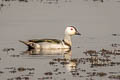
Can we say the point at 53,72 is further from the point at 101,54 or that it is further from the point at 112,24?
the point at 112,24

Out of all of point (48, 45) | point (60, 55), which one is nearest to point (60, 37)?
point (48, 45)

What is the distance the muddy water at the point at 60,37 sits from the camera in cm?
1980

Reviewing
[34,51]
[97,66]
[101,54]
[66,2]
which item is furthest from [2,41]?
[66,2]

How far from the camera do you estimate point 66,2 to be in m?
44.4

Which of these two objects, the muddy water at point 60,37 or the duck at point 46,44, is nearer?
the muddy water at point 60,37

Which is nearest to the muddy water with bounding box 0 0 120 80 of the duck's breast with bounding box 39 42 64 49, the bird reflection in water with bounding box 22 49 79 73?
the bird reflection in water with bounding box 22 49 79 73

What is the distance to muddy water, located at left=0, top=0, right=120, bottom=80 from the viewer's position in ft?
65.0

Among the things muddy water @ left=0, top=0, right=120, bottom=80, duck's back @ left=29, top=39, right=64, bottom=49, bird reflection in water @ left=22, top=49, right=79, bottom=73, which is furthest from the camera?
duck's back @ left=29, top=39, right=64, bottom=49

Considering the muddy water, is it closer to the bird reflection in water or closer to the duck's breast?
the bird reflection in water

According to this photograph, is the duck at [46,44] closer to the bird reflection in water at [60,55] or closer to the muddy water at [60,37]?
the bird reflection in water at [60,55]

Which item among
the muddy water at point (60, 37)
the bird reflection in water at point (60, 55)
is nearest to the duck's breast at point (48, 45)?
the bird reflection in water at point (60, 55)

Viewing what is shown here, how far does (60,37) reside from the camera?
28.4 metres

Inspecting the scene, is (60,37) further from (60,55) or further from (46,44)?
(60,55)

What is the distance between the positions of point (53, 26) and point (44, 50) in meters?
7.28
